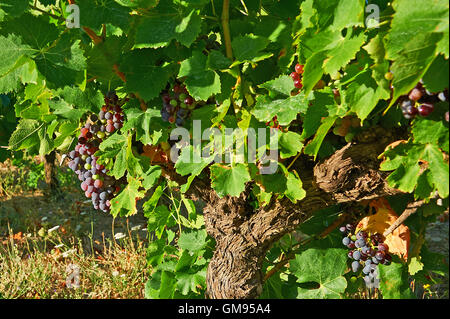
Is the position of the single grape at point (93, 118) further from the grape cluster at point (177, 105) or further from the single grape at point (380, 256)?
the single grape at point (380, 256)

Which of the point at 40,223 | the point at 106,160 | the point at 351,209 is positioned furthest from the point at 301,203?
the point at 40,223

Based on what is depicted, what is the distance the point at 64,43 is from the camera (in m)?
1.47

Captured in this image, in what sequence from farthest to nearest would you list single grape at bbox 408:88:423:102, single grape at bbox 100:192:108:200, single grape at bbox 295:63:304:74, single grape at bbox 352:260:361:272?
single grape at bbox 100:192:108:200 → single grape at bbox 352:260:361:272 → single grape at bbox 295:63:304:74 → single grape at bbox 408:88:423:102

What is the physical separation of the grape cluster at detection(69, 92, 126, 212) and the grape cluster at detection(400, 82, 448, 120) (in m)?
0.97

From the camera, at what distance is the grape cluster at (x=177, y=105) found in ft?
5.39

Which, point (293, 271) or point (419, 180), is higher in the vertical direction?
point (419, 180)

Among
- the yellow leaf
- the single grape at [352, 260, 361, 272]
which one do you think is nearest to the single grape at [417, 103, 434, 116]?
the yellow leaf

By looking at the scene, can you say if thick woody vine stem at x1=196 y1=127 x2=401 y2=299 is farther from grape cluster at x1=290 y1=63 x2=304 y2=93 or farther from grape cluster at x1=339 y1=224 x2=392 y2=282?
grape cluster at x1=290 y1=63 x2=304 y2=93

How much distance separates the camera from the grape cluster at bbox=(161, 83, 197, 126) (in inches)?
64.6

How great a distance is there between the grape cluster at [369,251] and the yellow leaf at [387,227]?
0.02 m

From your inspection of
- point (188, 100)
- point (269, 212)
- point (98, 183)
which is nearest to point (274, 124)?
point (188, 100)

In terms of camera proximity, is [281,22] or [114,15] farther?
[281,22]
